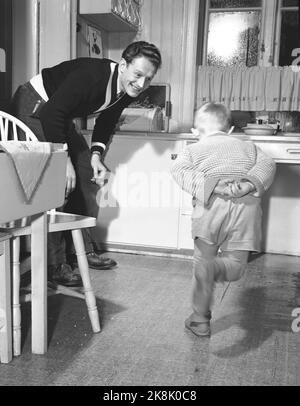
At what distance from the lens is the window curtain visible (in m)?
3.24

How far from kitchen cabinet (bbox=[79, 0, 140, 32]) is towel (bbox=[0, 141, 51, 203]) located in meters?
1.77

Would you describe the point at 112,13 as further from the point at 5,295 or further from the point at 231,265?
the point at 5,295

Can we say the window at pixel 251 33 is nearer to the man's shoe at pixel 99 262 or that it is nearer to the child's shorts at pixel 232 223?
the man's shoe at pixel 99 262

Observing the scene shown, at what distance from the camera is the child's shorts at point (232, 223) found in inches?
62.3

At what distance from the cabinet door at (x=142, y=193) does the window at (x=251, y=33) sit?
1.11m

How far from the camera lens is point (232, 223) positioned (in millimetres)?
1588

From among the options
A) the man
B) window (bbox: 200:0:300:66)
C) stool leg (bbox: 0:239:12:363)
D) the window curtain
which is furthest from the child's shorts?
window (bbox: 200:0:300:66)

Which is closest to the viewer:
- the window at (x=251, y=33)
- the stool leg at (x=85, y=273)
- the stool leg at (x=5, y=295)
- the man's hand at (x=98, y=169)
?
the stool leg at (x=5, y=295)

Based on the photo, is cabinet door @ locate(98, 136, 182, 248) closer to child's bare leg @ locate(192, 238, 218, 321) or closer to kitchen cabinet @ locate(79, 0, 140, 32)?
kitchen cabinet @ locate(79, 0, 140, 32)

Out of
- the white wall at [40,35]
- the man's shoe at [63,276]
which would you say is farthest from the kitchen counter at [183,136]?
the man's shoe at [63,276]

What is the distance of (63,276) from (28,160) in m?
1.00

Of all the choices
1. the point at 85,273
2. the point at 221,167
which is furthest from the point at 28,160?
the point at 221,167

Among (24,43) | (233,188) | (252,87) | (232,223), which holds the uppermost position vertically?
(24,43)
